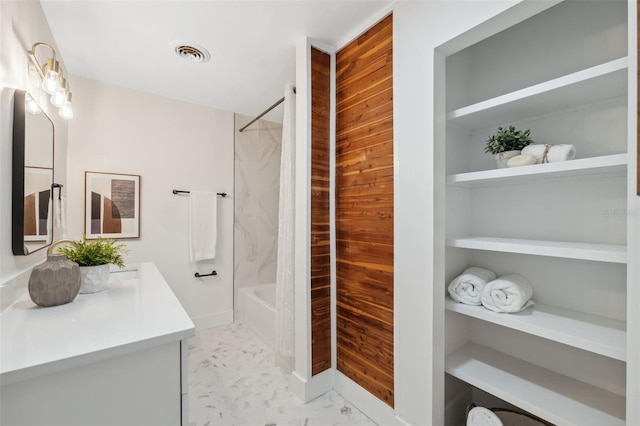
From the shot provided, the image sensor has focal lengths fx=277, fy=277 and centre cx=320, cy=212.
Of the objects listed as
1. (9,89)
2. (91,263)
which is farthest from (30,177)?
(91,263)

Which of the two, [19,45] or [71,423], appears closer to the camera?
[71,423]

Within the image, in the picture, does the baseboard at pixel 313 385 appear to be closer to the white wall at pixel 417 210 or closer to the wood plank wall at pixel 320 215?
the wood plank wall at pixel 320 215

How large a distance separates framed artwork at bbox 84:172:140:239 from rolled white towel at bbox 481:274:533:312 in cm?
282

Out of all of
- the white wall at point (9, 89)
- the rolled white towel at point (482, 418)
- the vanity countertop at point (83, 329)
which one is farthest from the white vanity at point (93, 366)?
the rolled white towel at point (482, 418)

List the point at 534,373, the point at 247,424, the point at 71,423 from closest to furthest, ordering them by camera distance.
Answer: the point at 71,423 → the point at 534,373 → the point at 247,424

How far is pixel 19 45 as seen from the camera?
1230 mm

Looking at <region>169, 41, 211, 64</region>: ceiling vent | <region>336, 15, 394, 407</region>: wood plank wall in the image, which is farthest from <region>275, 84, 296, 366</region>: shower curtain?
<region>169, 41, 211, 64</region>: ceiling vent

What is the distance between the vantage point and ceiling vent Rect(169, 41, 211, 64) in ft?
6.21

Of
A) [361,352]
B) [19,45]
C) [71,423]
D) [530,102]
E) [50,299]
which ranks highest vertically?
[19,45]

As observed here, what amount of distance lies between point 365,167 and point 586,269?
117 cm

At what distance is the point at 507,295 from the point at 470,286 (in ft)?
0.52

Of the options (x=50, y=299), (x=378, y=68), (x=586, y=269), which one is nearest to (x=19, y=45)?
(x=50, y=299)

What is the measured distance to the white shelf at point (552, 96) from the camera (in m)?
1.00

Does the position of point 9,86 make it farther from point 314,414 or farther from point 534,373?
point 534,373
